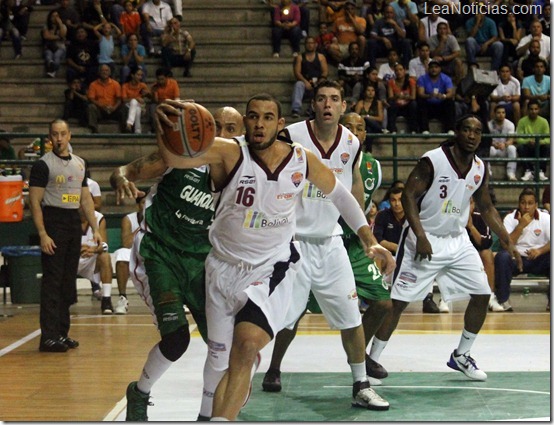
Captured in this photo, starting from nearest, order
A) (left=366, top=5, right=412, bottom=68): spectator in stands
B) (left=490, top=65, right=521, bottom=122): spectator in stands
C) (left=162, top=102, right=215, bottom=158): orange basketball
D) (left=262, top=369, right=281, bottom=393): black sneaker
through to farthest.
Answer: (left=162, top=102, right=215, bottom=158): orange basketball → (left=262, top=369, right=281, bottom=393): black sneaker → (left=490, top=65, right=521, bottom=122): spectator in stands → (left=366, top=5, right=412, bottom=68): spectator in stands

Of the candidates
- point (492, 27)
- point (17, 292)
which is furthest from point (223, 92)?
point (17, 292)

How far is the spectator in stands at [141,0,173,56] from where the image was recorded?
17.3 metres

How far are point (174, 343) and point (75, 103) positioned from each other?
35.0 feet

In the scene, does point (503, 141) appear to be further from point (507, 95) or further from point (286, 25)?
point (286, 25)

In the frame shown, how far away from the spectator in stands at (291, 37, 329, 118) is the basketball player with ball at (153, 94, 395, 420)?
1012cm

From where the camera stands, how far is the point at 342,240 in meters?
7.69

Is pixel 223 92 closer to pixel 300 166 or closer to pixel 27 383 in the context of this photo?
pixel 27 383

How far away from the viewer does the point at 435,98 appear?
15.7 metres

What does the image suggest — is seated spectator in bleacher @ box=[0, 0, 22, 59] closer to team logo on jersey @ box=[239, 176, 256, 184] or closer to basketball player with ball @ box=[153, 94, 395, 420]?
basketball player with ball @ box=[153, 94, 395, 420]

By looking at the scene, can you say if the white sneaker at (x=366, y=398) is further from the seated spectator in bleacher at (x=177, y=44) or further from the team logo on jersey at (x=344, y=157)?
the seated spectator in bleacher at (x=177, y=44)

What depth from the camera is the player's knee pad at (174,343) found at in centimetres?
628

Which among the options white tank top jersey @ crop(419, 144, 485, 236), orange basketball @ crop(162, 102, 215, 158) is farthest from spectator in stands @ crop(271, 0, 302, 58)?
orange basketball @ crop(162, 102, 215, 158)

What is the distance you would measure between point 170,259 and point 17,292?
654 cm

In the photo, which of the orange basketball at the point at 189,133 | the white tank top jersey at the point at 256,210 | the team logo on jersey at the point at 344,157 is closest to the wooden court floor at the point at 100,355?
the white tank top jersey at the point at 256,210
